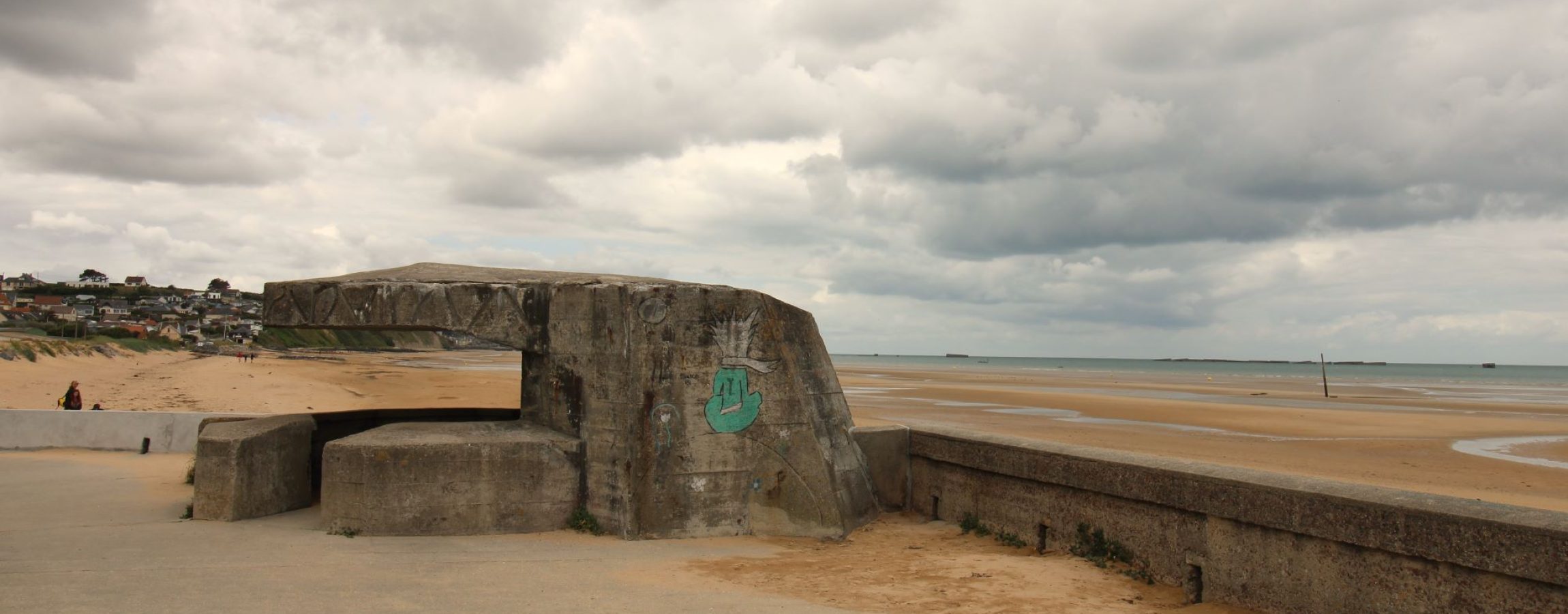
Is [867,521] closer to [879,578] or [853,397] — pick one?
[879,578]

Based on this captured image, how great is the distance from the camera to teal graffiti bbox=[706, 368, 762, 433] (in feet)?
24.7

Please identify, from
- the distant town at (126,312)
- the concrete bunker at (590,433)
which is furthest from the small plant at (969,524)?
the distant town at (126,312)

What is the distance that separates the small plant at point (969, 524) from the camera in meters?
7.69

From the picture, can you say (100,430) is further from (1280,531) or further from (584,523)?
(1280,531)

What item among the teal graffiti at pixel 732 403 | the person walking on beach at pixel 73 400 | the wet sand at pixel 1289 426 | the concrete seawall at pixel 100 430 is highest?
the teal graffiti at pixel 732 403

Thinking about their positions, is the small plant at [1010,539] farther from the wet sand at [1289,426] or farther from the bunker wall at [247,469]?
the wet sand at [1289,426]

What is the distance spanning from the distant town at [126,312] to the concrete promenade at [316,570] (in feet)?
270

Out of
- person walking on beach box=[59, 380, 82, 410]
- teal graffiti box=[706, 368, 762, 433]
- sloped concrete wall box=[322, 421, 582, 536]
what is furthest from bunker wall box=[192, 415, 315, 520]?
person walking on beach box=[59, 380, 82, 410]

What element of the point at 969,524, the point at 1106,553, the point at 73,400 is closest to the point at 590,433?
the point at 969,524

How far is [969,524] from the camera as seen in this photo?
305 inches

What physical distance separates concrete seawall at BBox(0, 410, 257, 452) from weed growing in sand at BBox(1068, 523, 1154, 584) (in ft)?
40.3

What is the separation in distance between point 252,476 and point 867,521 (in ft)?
17.8

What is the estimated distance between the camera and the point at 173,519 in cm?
781

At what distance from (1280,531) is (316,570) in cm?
618
